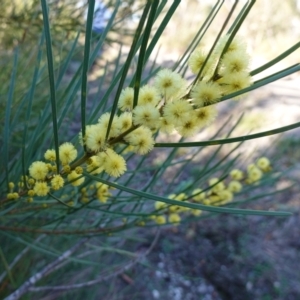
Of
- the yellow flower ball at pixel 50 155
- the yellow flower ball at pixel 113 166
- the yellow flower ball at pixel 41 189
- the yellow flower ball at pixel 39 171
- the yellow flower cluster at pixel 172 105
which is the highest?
the yellow flower cluster at pixel 172 105

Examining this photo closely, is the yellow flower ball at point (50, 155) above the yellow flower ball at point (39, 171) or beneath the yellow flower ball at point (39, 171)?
above

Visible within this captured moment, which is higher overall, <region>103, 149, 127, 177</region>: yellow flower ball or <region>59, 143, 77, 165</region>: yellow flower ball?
<region>59, 143, 77, 165</region>: yellow flower ball

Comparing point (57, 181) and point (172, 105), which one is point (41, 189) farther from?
point (172, 105)

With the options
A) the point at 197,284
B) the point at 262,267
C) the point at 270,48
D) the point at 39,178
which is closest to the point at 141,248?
the point at 197,284

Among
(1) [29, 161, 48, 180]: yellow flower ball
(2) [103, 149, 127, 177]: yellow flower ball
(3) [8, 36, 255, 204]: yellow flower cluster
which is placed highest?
(3) [8, 36, 255, 204]: yellow flower cluster

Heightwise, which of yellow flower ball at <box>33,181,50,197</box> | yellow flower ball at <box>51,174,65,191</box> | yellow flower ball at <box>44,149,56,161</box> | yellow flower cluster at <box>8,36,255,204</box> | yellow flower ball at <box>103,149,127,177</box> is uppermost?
yellow flower cluster at <box>8,36,255,204</box>

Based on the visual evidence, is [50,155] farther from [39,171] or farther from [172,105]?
[172,105]

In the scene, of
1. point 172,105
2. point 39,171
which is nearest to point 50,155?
point 39,171

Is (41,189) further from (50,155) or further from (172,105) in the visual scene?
(172,105)

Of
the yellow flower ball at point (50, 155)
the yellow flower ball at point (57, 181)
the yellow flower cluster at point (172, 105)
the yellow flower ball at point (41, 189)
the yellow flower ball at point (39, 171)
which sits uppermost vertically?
the yellow flower cluster at point (172, 105)

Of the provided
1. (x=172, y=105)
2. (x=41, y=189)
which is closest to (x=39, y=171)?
(x=41, y=189)

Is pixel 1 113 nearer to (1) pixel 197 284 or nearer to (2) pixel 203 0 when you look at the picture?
(1) pixel 197 284
